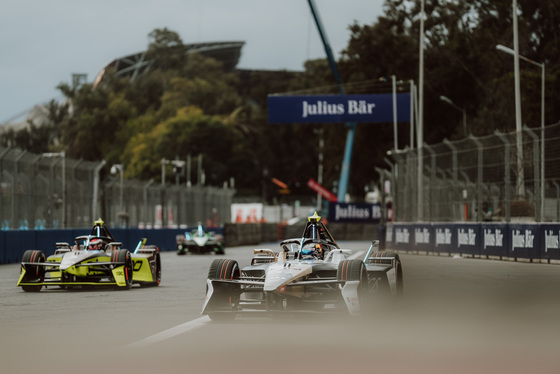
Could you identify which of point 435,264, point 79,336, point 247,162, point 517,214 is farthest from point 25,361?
point 247,162

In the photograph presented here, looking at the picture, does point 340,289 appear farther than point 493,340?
Yes

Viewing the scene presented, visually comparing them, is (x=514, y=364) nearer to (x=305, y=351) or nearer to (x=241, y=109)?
(x=305, y=351)

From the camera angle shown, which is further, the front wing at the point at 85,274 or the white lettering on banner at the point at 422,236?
the white lettering on banner at the point at 422,236

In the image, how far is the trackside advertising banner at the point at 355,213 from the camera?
2576 inches

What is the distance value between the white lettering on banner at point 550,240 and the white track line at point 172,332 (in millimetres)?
15462

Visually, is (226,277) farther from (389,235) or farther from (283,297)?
(389,235)

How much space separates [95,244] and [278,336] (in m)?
8.04

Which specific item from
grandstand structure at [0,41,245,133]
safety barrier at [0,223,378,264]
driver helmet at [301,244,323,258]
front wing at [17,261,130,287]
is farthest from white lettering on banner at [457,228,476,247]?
grandstand structure at [0,41,245,133]

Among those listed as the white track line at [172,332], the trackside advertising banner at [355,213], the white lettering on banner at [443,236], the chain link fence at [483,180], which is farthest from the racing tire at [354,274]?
the trackside advertising banner at [355,213]


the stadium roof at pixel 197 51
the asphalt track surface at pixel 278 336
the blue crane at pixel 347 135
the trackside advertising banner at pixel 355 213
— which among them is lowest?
the asphalt track surface at pixel 278 336

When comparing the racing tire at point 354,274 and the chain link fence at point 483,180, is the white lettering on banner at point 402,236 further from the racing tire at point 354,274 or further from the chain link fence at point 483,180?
the racing tire at point 354,274

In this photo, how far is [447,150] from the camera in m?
34.7

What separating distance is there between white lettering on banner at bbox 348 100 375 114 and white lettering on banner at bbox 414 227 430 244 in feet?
66.9

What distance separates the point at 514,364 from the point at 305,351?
67.8 inches
